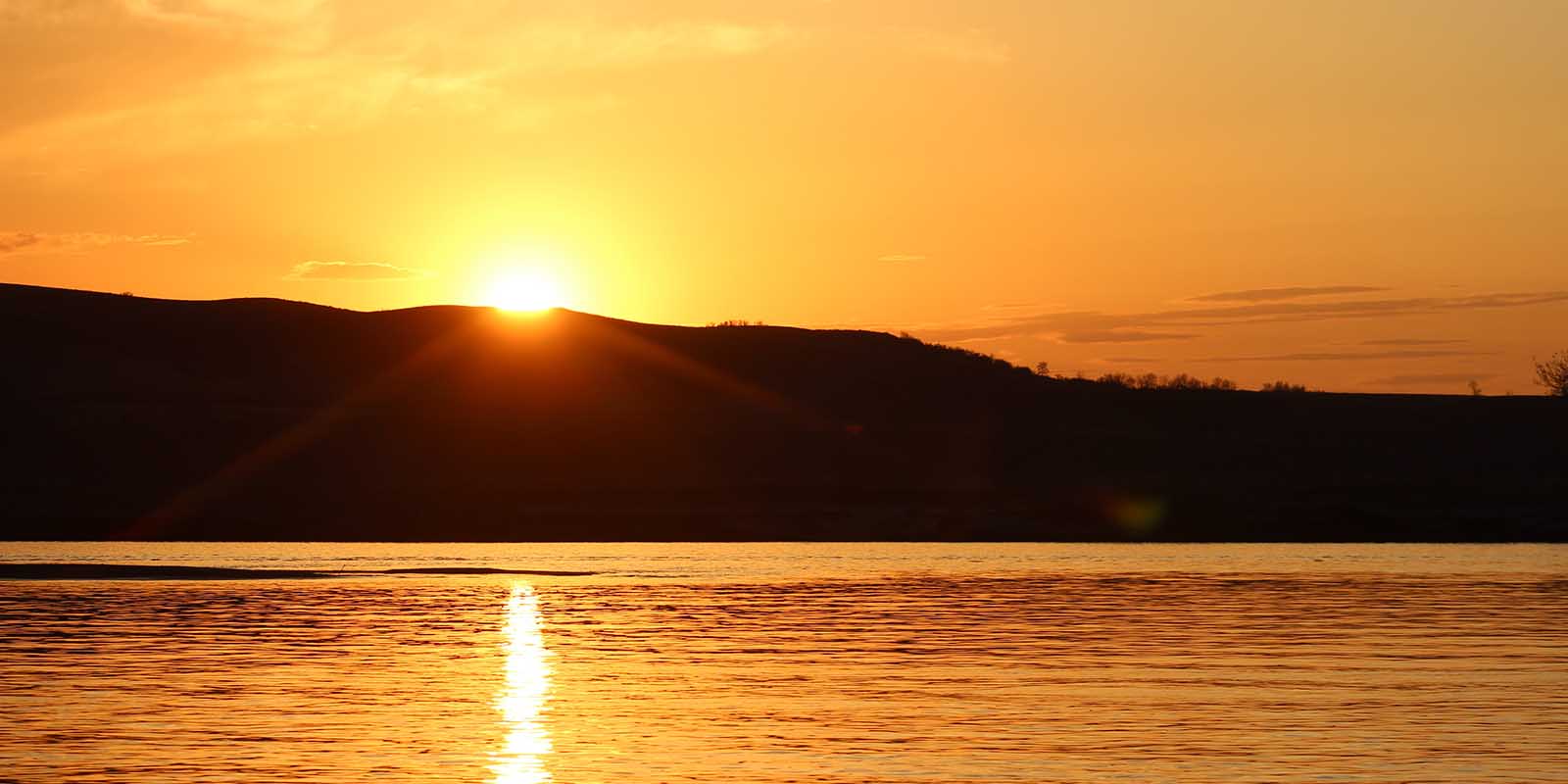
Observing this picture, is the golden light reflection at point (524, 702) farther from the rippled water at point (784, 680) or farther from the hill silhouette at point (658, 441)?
the hill silhouette at point (658, 441)

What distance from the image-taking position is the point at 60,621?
1555 inches

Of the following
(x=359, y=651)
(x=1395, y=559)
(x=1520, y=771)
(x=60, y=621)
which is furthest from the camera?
(x=1395, y=559)

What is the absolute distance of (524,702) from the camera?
90.6 feet

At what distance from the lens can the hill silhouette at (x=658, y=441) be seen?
3597 inches

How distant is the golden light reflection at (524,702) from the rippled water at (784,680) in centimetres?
9

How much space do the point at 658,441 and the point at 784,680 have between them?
3297 inches

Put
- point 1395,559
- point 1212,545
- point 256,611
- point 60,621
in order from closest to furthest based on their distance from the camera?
1. point 60,621
2. point 256,611
3. point 1395,559
4. point 1212,545

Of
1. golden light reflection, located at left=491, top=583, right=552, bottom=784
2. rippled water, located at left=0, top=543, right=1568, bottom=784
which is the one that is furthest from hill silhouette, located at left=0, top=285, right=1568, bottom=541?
golden light reflection, located at left=491, top=583, right=552, bottom=784

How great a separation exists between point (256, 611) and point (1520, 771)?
2962 centimetres

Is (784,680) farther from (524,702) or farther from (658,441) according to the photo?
(658,441)

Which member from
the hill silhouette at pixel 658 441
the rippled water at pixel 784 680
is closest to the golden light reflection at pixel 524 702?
the rippled water at pixel 784 680

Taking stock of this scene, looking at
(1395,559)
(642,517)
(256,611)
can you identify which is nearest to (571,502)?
A: (642,517)

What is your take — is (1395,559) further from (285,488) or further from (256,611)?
(285,488)

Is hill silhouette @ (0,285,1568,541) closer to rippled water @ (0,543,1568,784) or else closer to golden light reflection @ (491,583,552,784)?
rippled water @ (0,543,1568,784)
